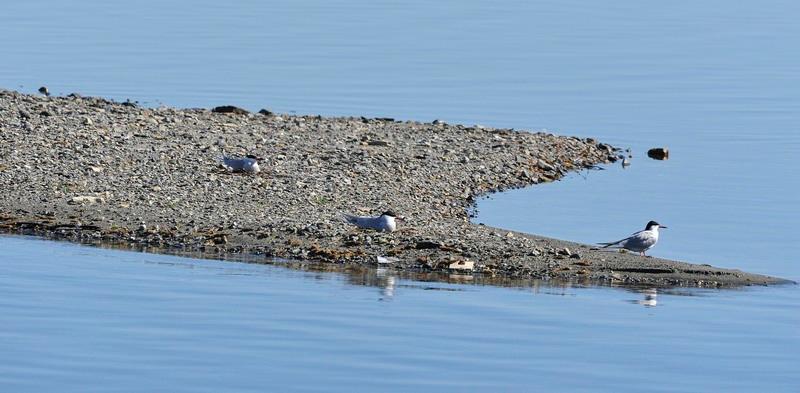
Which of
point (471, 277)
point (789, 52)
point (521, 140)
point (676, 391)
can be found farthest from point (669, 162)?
point (789, 52)

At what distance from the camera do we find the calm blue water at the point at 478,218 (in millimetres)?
12367

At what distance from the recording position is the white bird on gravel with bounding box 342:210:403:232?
17.2 m

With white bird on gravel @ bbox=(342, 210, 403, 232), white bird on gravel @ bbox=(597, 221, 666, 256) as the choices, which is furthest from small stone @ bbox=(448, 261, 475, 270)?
white bird on gravel @ bbox=(597, 221, 666, 256)

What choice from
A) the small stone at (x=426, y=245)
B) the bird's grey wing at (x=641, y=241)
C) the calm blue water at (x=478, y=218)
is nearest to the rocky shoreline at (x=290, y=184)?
the small stone at (x=426, y=245)

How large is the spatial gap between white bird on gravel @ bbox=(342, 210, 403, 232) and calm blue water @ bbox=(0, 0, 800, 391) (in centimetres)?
170

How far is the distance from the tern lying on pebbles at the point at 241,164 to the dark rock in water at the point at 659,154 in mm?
9358

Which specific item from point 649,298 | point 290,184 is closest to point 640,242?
point 649,298

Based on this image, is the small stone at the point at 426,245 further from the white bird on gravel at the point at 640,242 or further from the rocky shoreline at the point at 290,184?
the white bird on gravel at the point at 640,242

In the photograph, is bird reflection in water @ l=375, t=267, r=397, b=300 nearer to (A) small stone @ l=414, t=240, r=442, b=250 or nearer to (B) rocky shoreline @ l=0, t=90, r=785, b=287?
(B) rocky shoreline @ l=0, t=90, r=785, b=287

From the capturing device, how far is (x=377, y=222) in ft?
56.8

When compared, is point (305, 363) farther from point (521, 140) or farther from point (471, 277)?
point (521, 140)

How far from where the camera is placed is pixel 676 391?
39.1ft

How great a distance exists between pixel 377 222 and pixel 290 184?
3.05 m

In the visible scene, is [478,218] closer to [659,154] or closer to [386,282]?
[386,282]
